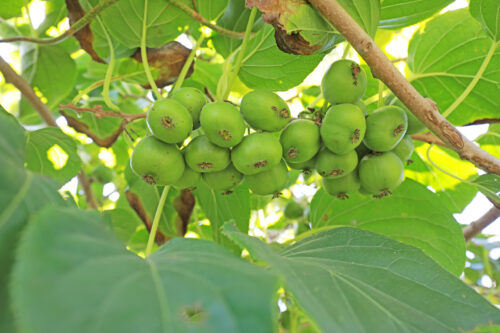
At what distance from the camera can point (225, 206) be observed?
214cm

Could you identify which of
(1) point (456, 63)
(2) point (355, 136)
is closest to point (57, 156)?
(2) point (355, 136)

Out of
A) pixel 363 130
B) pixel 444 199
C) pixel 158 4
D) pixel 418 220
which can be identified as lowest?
pixel 444 199

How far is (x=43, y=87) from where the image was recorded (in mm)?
2689

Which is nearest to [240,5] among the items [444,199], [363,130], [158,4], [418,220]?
[158,4]

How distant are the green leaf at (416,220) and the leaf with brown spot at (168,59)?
119cm

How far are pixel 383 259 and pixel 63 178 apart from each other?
5.10 feet

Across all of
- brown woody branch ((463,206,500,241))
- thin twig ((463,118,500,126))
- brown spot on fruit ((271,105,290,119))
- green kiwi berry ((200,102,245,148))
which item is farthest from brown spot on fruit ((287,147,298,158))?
brown woody branch ((463,206,500,241))

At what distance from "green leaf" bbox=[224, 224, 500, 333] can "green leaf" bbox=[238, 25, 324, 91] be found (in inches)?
31.5

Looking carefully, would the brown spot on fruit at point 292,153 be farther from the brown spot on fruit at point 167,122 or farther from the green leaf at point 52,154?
the green leaf at point 52,154

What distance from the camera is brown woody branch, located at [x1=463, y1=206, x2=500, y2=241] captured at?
2316 mm

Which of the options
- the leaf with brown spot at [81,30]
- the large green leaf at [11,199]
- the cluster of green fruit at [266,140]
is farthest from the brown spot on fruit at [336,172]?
the leaf with brown spot at [81,30]

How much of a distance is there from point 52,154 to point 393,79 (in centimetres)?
159

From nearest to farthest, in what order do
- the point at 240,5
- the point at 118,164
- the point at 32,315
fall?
the point at 32,315 → the point at 240,5 → the point at 118,164

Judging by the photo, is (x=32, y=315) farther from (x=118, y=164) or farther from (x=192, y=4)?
(x=118, y=164)
